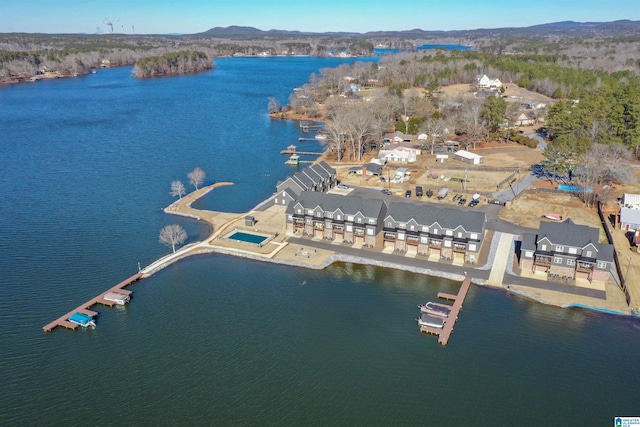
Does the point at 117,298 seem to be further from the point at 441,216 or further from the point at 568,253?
the point at 568,253

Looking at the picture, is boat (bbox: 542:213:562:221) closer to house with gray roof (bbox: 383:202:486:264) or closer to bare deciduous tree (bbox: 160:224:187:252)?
house with gray roof (bbox: 383:202:486:264)

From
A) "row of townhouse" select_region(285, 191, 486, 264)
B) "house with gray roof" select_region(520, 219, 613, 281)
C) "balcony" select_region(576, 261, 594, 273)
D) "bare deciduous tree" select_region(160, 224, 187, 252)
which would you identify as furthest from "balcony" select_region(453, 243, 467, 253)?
"bare deciduous tree" select_region(160, 224, 187, 252)

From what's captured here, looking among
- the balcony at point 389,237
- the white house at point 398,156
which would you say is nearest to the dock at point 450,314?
the balcony at point 389,237

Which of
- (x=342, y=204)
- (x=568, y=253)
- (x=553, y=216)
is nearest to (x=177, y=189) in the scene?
(x=342, y=204)

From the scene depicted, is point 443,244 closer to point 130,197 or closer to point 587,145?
point 587,145

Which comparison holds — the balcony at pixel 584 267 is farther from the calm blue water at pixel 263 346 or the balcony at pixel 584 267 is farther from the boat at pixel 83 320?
the boat at pixel 83 320

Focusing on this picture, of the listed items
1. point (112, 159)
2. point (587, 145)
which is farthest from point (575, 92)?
point (112, 159)
